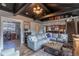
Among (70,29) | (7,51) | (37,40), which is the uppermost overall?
(70,29)

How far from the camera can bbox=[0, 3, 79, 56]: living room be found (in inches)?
75.8

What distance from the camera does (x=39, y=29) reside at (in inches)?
81.2

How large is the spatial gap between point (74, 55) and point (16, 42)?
1.24 meters

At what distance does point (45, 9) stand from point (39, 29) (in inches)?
17.4

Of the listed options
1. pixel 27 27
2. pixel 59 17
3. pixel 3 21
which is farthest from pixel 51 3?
pixel 3 21

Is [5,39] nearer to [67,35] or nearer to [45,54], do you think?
[45,54]

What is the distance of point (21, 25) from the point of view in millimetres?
2021

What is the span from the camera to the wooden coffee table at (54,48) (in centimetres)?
199

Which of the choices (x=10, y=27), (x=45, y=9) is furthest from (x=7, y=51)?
(x=45, y=9)

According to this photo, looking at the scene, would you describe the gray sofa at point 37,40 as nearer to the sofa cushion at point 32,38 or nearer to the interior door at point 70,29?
the sofa cushion at point 32,38

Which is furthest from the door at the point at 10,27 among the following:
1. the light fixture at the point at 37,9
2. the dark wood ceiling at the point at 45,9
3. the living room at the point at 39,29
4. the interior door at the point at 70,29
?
the interior door at the point at 70,29

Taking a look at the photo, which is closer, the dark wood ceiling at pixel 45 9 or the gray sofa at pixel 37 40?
the dark wood ceiling at pixel 45 9

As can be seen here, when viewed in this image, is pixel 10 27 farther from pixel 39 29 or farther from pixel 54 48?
pixel 54 48

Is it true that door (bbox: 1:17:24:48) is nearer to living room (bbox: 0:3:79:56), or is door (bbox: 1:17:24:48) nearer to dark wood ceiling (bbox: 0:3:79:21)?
living room (bbox: 0:3:79:56)
